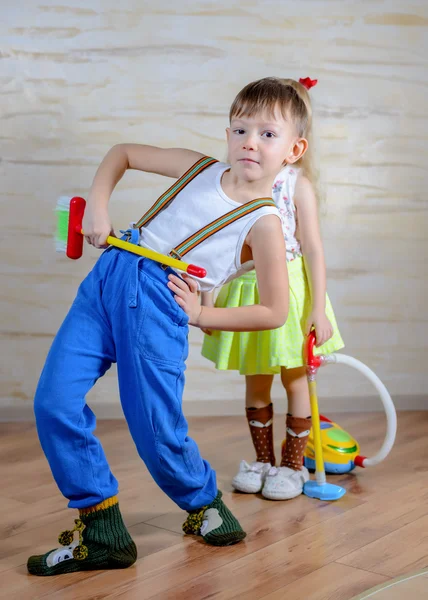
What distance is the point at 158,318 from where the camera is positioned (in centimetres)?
130

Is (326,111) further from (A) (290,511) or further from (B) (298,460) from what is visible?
(A) (290,511)

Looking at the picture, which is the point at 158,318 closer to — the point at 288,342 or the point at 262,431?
the point at 288,342

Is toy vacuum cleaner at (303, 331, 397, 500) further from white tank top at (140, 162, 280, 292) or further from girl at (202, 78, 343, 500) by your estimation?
white tank top at (140, 162, 280, 292)

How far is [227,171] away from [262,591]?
678 mm

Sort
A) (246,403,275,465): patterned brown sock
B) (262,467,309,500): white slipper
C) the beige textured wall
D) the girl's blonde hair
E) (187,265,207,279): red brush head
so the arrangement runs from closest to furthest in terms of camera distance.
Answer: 1. (187,265,207,279): red brush head
2. the girl's blonde hair
3. (262,467,309,500): white slipper
4. (246,403,275,465): patterned brown sock
5. the beige textured wall

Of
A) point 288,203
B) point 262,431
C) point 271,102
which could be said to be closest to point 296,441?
point 262,431

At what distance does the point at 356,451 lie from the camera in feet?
6.09

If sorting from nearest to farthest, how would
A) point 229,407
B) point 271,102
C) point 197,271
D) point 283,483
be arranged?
point 197,271 < point 271,102 < point 283,483 < point 229,407

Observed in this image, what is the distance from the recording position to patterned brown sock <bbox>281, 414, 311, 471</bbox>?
176 centimetres

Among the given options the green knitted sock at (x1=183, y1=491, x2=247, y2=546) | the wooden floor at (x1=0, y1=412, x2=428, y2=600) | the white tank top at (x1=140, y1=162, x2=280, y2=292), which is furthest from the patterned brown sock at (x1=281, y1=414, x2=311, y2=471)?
the white tank top at (x1=140, y1=162, x2=280, y2=292)

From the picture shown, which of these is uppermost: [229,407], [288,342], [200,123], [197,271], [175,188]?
[200,123]

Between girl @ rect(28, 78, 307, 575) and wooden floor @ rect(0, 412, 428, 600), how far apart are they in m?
0.07

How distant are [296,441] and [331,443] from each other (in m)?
0.13

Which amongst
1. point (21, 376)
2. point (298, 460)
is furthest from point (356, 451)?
point (21, 376)
